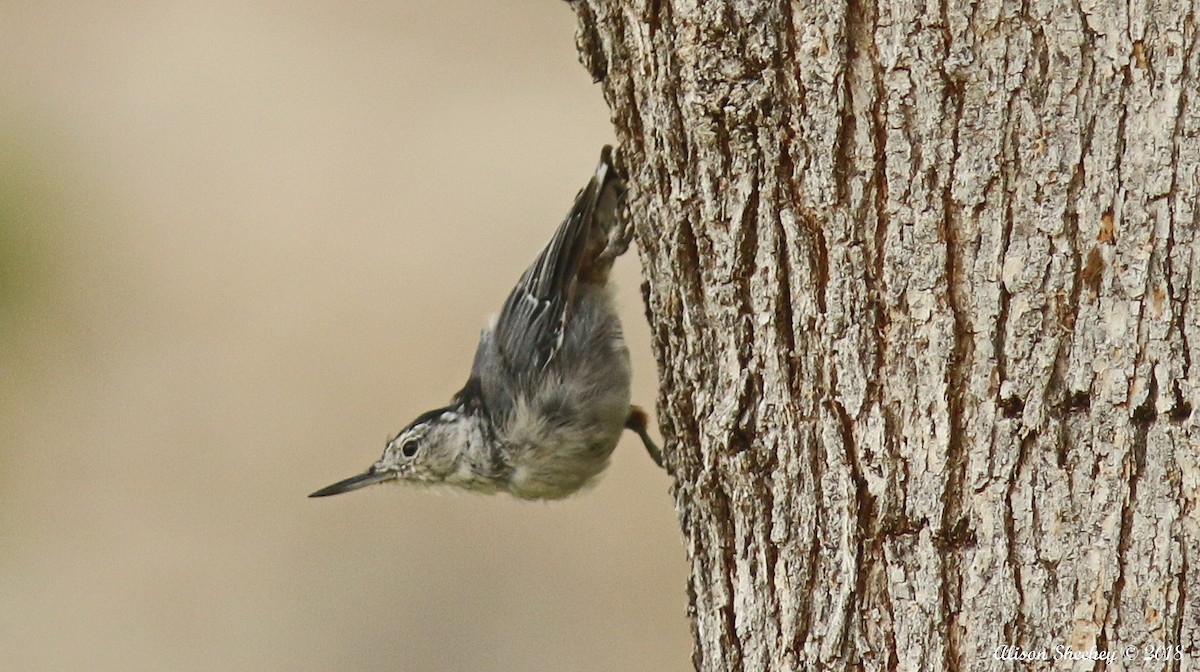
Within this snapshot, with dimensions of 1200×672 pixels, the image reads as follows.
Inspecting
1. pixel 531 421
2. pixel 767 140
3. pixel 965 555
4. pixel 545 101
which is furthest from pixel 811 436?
pixel 545 101

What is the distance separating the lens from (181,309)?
851 cm

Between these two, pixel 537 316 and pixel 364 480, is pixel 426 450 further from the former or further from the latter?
pixel 537 316

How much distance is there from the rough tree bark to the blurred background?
435 centimetres

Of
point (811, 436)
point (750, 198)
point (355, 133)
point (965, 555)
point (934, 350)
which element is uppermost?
point (355, 133)

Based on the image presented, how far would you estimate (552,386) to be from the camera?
15.2 ft

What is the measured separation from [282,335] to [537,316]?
406 cm

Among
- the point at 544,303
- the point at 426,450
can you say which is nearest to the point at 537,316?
the point at 544,303

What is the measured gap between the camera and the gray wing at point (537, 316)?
443 cm

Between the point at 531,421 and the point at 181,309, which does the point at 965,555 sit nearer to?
the point at 531,421

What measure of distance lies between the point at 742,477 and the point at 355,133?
22.3 ft

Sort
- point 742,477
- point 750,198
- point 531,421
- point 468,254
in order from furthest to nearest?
point 468,254 < point 531,421 < point 742,477 < point 750,198

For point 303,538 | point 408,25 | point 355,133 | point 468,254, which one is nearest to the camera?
point 303,538

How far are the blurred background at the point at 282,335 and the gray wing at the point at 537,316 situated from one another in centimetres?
215

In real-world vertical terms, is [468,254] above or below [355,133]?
below
